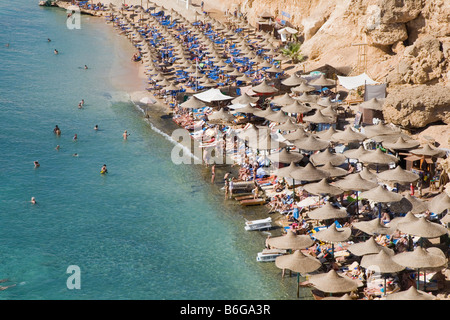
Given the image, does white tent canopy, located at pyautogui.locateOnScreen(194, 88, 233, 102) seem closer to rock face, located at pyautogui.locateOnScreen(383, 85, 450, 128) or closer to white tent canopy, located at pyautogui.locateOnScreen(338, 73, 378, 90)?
white tent canopy, located at pyautogui.locateOnScreen(338, 73, 378, 90)

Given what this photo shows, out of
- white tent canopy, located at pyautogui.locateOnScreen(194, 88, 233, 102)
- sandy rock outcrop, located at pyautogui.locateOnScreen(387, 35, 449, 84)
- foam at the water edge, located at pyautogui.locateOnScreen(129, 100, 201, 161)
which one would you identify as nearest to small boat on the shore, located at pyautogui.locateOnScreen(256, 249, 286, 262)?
foam at the water edge, located at pyautogui.locateOnScreen(129, 100, 201, 161)

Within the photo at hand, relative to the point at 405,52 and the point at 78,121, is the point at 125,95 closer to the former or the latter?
the point at 78,121

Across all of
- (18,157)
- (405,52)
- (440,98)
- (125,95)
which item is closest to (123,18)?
(125,95)

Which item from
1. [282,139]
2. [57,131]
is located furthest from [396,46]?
[57,131]

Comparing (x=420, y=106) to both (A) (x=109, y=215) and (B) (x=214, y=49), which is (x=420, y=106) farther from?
(B) (x=214, y=49)

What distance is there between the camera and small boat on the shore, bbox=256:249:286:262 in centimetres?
2884

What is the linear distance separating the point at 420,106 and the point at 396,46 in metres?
11.2

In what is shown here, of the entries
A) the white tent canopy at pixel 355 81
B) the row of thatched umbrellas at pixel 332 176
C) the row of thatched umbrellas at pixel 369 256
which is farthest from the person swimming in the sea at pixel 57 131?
the row of thatched umbrellas at pixel 369 256

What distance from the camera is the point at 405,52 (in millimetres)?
42438

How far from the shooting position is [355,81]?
44.2m

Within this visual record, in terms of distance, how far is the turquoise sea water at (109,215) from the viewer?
27688 mm

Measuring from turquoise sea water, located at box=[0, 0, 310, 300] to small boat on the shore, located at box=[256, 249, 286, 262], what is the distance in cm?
29

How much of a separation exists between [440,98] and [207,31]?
40017 millimetres

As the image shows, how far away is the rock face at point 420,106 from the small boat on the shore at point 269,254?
45.4 feet
